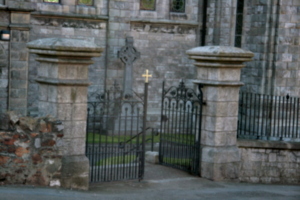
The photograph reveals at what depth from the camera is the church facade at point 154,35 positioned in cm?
1659

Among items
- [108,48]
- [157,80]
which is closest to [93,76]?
[108,48]

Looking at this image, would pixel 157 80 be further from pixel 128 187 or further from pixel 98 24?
pixel 128 187

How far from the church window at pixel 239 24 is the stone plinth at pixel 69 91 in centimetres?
968

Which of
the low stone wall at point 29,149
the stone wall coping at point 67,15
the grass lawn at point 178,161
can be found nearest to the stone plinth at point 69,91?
the low stone wall at point 29,149

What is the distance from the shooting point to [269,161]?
13062 millimetres

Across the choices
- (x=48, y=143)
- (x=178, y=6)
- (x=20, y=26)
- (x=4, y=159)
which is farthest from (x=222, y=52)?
→ (x=178, y=6)

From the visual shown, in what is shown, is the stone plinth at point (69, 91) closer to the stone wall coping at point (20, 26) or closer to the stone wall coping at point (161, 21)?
the stone wall coping at point (20, 26)

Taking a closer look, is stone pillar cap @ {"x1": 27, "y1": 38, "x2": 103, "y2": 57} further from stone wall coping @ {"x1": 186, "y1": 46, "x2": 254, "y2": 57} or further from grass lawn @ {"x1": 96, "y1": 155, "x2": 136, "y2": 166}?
stone wall coping @ {"x1": 186, "y1": 46, "x2": 254, "y2": 57}

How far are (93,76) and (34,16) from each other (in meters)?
2.56

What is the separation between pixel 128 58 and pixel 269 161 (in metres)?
7.35

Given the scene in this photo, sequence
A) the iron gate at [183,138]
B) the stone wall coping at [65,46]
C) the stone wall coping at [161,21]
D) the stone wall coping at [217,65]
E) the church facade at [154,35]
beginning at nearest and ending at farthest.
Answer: the stone wall coping at [65,46] < the stone wall coping at [217,65] < the iron gate at [183,138] < the church facade at [154,35] < the stone wall coping at [161,21]

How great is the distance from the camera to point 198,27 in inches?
799

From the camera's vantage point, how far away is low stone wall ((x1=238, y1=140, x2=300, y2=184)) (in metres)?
12.8

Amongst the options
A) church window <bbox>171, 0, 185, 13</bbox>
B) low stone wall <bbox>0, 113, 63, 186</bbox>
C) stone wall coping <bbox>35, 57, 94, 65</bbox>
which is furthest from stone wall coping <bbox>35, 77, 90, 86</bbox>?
church window <bbox>171, 0, 185, 13</bbox>
